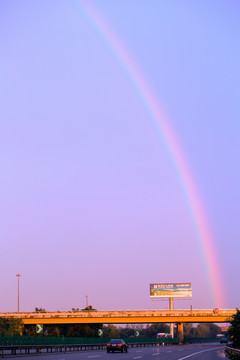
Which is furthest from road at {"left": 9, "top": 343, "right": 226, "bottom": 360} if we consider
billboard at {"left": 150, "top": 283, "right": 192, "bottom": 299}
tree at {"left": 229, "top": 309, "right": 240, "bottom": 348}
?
billboard at {"left": 150, "top": 283, "right": 192, "bottom": 299}

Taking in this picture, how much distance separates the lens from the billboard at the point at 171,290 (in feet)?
543

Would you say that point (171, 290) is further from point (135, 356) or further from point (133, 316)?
point (135, 356)

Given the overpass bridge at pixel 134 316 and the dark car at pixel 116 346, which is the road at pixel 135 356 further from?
the overpass bridge at pixel 134 316

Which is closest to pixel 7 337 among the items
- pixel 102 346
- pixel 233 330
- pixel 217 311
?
pixel 233 330

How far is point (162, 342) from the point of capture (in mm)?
132250

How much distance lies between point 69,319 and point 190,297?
143 feet

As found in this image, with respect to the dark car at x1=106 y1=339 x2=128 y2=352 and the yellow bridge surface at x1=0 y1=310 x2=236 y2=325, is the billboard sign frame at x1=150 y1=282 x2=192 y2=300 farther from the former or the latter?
the dark car at x1=106 y1=339 x2=128 y2=352

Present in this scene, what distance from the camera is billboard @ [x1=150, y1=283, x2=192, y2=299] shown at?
166m

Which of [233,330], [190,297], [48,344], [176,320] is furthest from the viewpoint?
[190,297]

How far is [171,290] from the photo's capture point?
166625 mm

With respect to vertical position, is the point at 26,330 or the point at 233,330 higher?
the point at 233,330

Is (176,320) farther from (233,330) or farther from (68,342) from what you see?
(233,330)

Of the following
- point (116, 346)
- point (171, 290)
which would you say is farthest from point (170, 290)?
point (116, 346)

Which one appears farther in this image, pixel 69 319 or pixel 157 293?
pixel 157 293
